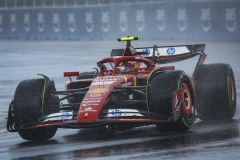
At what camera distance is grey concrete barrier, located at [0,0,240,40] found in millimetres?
33688

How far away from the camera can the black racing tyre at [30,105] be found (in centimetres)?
1159

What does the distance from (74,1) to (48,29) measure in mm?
2381

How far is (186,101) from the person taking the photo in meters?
11.9

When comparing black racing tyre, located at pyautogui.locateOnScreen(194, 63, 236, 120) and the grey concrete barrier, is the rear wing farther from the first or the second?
Answer: the grey concrete barrier

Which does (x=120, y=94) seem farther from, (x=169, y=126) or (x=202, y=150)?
(x=202, y=150)

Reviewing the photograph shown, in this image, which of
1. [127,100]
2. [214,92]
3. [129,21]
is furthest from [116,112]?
[129,21]

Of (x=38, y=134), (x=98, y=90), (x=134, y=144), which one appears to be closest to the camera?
(x=134, y=144)

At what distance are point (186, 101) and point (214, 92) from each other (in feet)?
3.54

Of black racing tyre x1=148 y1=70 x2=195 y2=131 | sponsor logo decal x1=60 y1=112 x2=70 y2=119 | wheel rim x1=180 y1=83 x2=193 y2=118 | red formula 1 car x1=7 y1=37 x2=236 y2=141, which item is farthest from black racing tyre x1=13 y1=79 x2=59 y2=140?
wheel rim x1=180 y1=83 x2=193 y2=118

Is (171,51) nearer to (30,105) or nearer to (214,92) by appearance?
(214,92)

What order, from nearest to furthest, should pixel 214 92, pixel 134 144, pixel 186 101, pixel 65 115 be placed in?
1. pixel 134 144
2. pixel 65 115
3. pixel 186 101
4. pixel 214 92

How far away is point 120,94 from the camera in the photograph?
39.5ft

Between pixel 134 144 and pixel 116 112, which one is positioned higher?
pixel 116 112

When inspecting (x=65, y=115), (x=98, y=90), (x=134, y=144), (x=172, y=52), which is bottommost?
(x=134, y=144)
